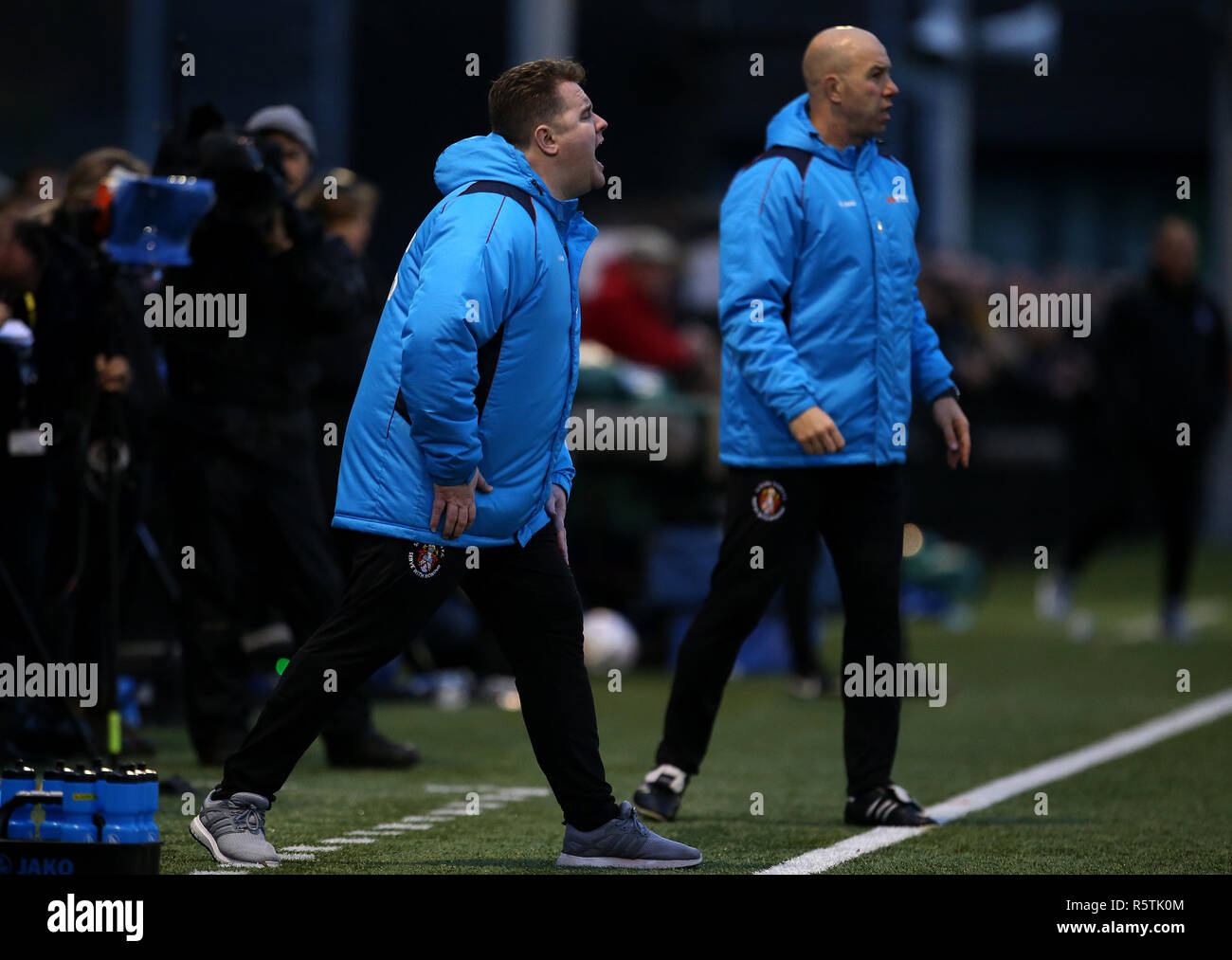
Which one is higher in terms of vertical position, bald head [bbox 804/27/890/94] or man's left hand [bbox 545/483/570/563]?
bald head [bbox 804/27/890/94]

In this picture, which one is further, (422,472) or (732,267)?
(732,267)

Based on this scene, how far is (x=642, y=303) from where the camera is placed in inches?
539

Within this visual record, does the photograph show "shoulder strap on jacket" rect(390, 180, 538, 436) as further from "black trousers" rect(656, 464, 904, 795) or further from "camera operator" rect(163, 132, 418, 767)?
"camera operator" rect(163, 132, 418, 767)

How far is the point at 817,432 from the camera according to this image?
6676 mm

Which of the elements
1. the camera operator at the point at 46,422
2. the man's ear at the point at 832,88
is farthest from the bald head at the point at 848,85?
the camera operator at the point at 46,422

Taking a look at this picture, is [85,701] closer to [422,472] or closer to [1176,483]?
[422,472]

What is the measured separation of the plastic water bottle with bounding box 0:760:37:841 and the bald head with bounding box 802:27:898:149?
3127mm

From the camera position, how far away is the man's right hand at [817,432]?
6.68m

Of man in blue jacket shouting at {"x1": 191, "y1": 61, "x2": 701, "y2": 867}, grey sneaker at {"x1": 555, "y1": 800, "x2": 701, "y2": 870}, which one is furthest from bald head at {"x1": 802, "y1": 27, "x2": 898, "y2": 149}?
grey sneaker at {"x1": 555, "y1": 800, "x2": 701, "y2": 870}

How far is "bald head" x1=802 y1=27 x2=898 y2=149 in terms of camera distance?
23.0 feet

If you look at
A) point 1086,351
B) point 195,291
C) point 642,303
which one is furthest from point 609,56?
point 195,291

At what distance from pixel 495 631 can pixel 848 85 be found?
2.15m

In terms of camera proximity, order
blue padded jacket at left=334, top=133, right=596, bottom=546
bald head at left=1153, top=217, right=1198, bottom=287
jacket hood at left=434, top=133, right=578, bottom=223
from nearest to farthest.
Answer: blue padded jacket at left=334, top=133, right=596, bottom=546 < jacket hood at left=434, top=133, right=578, bottom=223 < bald head at left=1153, top=217, right=1198, bottom=287
